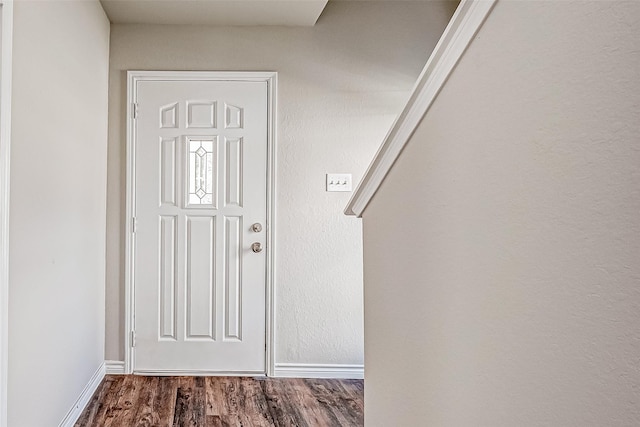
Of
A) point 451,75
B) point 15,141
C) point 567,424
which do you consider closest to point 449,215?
point 451,75

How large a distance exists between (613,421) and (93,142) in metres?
2.66

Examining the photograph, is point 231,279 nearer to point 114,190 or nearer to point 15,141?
point 114,190

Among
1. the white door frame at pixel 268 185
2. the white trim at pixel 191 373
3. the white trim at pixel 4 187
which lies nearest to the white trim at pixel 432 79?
the white trim at pixel 4 187

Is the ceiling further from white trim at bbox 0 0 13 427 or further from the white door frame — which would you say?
white trim at bbox 0 0 13 427

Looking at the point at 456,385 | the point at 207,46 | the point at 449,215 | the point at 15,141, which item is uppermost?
the point at 207,46

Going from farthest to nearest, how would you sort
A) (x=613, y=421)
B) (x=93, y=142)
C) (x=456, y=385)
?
(x=93, y=142) < (x=456, y=385) < (x=613, y=421)

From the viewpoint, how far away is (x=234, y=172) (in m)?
2.87

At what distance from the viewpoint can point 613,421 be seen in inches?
20.5

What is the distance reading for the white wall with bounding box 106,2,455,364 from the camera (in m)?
2.88

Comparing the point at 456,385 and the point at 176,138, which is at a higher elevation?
the point at 176,138

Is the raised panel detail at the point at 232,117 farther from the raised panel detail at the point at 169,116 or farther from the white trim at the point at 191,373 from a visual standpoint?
the white trim at the point at 191,373

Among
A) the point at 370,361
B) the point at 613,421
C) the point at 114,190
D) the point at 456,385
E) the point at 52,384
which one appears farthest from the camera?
the point at 114,190

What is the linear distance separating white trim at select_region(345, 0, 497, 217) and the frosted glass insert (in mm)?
1745

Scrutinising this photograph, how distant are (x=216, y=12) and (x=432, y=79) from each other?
219cm
